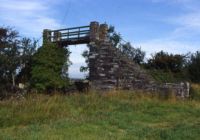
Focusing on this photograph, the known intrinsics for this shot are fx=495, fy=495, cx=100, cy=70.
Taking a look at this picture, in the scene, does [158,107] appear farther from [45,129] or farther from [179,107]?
[45,129]

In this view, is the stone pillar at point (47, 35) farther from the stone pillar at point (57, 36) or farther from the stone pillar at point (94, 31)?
the stone pillar at point (94, 31)

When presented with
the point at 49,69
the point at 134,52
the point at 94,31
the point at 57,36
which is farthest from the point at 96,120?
the point at 134,52

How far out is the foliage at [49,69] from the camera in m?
32.4

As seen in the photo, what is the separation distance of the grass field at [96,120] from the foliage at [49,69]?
818 cm

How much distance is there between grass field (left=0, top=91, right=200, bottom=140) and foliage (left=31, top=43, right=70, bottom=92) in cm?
818

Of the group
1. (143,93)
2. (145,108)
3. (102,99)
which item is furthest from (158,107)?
(143,93)

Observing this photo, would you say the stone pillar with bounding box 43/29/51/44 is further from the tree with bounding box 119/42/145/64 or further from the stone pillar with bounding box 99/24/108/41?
the tree with bounding box 119/42/145/64

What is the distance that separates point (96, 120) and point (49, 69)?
56.8ft

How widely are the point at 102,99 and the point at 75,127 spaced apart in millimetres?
9686

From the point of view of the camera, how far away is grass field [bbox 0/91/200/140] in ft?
43.7

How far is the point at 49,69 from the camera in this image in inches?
1298

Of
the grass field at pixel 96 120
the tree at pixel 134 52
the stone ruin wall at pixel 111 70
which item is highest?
the tree at pixel 134 52

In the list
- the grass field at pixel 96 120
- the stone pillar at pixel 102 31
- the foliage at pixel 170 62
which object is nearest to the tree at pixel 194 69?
the foliage at pixel 170 62

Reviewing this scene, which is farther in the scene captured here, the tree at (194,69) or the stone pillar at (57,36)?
the tree at (194,69)
